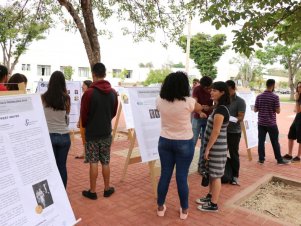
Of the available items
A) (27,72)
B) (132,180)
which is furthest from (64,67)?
(132,180)

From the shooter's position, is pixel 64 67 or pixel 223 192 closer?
pixel 223 192

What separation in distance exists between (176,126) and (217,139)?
0.68 meters

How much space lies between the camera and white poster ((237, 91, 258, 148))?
6954mm

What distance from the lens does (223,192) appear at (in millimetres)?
4797

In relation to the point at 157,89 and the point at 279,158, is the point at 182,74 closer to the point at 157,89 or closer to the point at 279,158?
the point at 157,89

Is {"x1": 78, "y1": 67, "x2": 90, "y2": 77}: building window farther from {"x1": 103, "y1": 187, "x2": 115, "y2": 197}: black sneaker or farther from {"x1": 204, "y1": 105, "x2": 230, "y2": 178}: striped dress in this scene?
{"x1": 204, "y1": 105, "x2": 230, "y2": 178}: striped dress

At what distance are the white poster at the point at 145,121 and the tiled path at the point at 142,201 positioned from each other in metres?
0.67

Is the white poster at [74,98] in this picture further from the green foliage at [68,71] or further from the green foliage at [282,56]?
the green foliage at [68,71]

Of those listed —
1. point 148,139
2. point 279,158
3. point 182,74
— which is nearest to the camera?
point 182,74

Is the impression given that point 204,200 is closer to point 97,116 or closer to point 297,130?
point 97,116

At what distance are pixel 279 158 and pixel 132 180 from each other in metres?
3.45

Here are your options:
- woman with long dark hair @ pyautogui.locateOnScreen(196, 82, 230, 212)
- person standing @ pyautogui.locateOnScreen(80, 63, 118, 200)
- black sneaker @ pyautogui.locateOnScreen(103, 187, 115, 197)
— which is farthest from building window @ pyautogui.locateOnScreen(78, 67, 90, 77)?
woman with long dark hair @ pyautogui.locateOnScreen(196, 82, 230, 212)

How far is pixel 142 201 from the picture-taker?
4.36 meters

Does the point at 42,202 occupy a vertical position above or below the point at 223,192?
above
